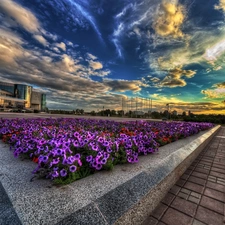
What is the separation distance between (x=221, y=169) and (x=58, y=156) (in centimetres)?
358

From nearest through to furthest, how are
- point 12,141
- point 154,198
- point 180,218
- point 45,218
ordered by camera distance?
point 45,218
point 180,218
point 154,198
point 12,141

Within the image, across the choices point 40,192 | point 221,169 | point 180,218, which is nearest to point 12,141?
point 40,192

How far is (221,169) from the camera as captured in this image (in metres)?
3.42

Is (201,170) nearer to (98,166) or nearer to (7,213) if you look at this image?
(98,166)

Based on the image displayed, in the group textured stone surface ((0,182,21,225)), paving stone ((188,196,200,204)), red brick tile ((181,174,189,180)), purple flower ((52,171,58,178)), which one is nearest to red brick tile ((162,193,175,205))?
paving stone ((188,196,200,204))

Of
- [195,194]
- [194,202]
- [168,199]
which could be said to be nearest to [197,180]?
[195,194]

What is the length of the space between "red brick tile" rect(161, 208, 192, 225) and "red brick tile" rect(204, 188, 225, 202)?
0.79m

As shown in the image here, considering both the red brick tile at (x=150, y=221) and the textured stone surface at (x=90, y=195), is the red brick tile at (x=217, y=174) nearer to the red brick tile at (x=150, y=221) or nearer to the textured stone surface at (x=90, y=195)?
the textured stone surface at (x=90, y=195)

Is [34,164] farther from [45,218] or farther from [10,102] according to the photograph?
[10,102]

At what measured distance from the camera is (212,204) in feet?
6.50

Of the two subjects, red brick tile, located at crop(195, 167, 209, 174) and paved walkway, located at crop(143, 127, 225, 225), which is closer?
paved walkway, located at crop(143, 127, 225, 225)

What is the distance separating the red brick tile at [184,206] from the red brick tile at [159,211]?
14 centimetres

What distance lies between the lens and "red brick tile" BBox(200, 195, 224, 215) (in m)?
1.87

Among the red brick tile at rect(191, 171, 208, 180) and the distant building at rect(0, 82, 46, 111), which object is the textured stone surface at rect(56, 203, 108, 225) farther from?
the distant building at rect(0, 82, 46, 111)
